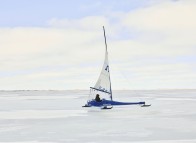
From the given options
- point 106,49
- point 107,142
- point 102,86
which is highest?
point 106,49

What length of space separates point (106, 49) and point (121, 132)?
20.7 m

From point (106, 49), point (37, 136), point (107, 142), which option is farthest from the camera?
point (106, 49)

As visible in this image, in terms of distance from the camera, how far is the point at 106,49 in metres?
47.4

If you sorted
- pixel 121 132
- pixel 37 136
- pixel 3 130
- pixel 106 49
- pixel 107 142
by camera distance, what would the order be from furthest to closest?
pixel 106 49
pixel 3 130
pixel 121 132
pixel 37 136
pixel 107 142

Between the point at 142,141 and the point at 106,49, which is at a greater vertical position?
the point at 106,49

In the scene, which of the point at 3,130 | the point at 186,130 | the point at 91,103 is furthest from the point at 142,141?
the point at 91,103

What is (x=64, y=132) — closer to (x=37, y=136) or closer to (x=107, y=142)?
→ (x=37, y=136)

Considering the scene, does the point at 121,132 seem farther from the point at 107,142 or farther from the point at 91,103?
the point at 91,103

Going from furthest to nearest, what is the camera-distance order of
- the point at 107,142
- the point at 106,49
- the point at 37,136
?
the point at 106,49 < the point at 37,136 < the point at 107,142

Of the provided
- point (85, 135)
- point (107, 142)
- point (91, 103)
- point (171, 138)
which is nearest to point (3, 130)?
point (85, 135)

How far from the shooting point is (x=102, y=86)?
48188mm

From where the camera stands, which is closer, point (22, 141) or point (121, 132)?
point (22, 141)

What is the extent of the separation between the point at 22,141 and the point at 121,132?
7.35m

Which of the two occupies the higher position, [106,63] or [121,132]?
[106,63]
